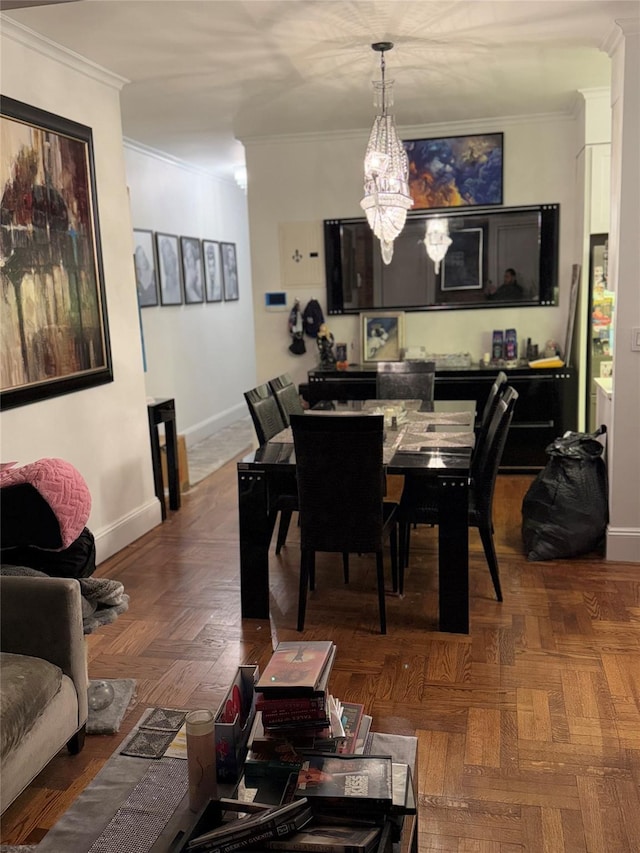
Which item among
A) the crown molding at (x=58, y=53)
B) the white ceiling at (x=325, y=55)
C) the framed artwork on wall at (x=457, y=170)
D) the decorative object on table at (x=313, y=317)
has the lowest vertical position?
the decorative object on table at (x=313, y=317)

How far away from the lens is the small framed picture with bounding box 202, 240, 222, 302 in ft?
24.4

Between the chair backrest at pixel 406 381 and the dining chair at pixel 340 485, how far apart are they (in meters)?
1.93

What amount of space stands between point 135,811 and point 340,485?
1.55 meters

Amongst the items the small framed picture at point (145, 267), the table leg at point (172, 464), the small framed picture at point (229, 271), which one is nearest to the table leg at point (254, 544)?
the table leg at point (172, 464)

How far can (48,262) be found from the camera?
11.5ft

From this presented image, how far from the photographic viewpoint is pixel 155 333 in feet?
20.8

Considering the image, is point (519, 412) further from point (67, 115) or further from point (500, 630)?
point (67, 115)

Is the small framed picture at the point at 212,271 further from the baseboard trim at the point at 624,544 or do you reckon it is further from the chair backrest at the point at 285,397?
the baseboard trim at the point at 624,544

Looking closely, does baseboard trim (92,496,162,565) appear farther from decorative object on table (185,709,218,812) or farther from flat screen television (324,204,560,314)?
decorative object on table (185,709,218,812)

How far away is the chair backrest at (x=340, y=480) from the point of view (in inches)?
113

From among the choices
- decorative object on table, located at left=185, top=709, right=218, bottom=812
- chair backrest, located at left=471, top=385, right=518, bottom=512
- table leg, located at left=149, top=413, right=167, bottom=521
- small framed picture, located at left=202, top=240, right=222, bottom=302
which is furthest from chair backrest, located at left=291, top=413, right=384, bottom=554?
small framed picture, located at left=202, top=240, right=222, bottom=302

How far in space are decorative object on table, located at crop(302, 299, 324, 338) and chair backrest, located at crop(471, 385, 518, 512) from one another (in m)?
2.74

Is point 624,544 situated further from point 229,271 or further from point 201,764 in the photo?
point 229,271

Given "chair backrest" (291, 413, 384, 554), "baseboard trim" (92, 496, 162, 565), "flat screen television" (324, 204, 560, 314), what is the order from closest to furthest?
"chair backrest" (291, 413, 384, 554) < "baseboard trim" (92, 496, 162, 565) < "flat screen television" (324, 204, 560, 314)
